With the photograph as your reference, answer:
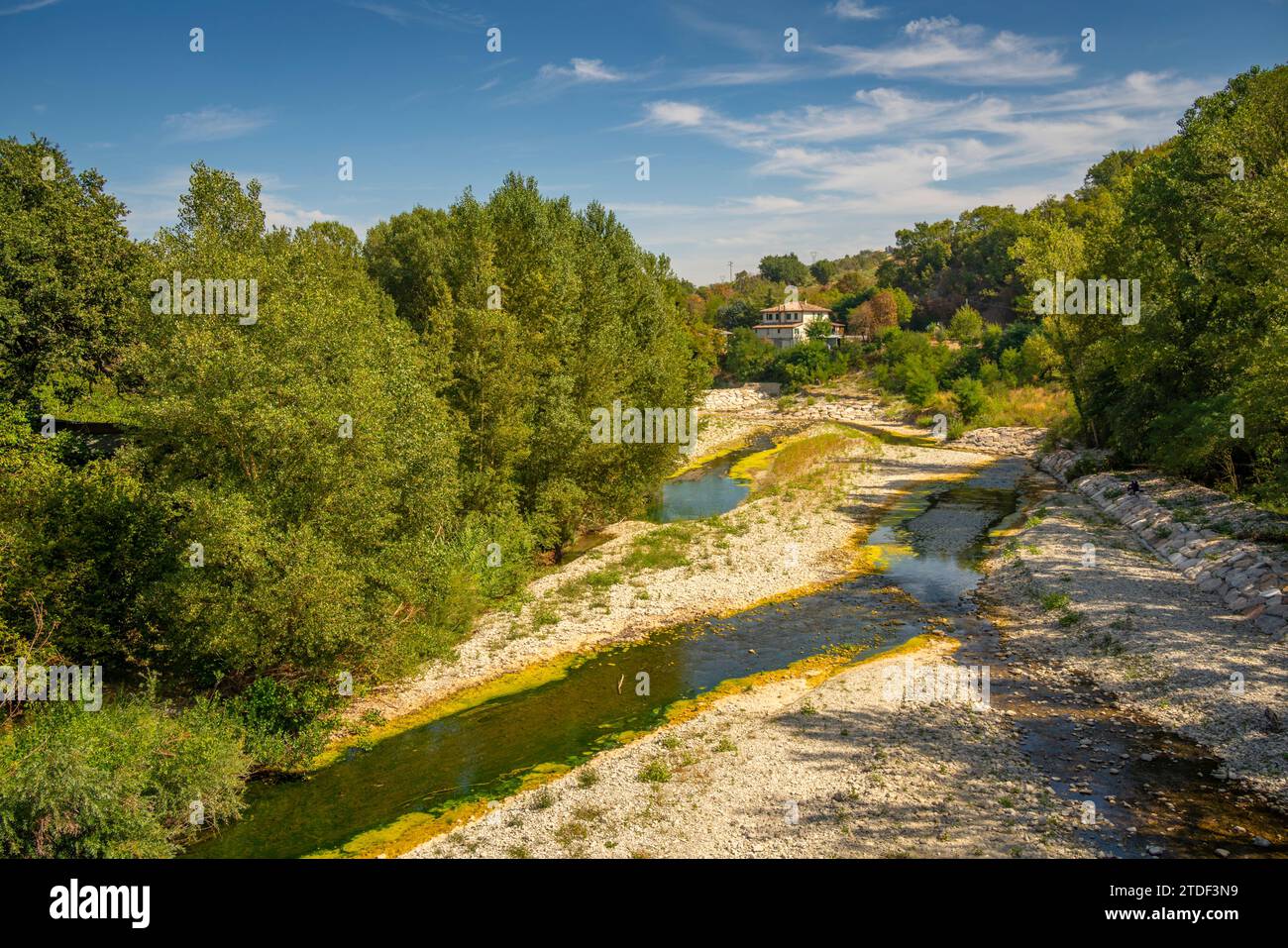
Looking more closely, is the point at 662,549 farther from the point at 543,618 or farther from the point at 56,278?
the point at 56,278

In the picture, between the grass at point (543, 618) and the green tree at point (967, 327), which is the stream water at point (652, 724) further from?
the green tree at point (967, 327)

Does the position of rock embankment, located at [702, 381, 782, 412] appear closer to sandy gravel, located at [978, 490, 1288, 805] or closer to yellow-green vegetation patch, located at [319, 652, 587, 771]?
sandy gravel, located at [978, 490, 1288, 805]

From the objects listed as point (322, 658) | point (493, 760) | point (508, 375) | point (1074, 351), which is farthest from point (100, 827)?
point (1074, 351)

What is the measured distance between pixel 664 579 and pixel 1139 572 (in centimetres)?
2022

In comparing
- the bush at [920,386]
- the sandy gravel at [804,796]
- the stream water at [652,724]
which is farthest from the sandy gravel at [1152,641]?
the bush at [920,386]

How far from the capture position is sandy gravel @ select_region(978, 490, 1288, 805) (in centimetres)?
1877

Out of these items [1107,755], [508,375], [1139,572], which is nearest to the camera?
[1107,755]

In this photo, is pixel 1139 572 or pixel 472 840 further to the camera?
pixel 1139 572

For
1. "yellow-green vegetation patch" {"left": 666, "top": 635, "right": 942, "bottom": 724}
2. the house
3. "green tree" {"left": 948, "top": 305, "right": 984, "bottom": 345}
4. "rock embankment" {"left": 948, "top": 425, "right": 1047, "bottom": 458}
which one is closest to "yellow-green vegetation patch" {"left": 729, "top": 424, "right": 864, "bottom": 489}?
"rock embankment" {"left": 948, "top": 425, "right": 1047, "bottom": 458}

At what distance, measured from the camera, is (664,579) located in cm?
3484

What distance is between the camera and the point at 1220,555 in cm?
2847

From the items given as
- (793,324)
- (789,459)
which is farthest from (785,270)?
(789,459)

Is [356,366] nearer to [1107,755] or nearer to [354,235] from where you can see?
[1107,755]

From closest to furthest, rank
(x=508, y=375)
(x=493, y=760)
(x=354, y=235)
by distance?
1. (x=493, y=760)
2. (x=508, y=375)
3. (x=354, y=235)
